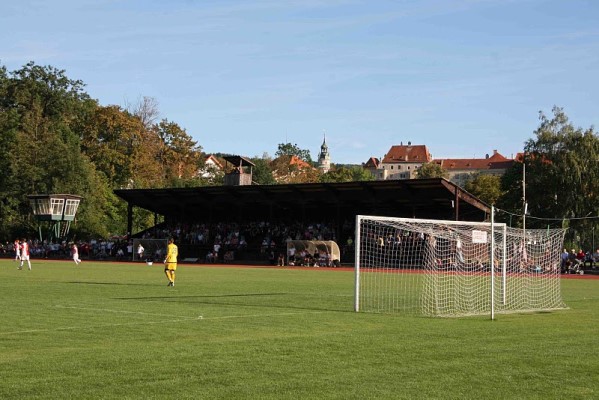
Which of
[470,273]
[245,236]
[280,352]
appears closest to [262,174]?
[245,236]

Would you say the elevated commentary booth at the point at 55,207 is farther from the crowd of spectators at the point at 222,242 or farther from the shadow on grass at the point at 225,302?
the shadow on grass at the point at 225,302

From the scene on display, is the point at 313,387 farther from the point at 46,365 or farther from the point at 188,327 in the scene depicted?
the point at 188,327

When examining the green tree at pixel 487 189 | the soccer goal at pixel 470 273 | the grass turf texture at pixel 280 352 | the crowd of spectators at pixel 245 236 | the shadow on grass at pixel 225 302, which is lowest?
the grass turf texture at pixel 280 352

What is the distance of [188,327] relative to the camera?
1528 centimetres

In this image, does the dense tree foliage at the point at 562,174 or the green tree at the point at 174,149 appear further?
the green tree at the point at 174,149

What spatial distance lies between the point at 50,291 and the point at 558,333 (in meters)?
16.0

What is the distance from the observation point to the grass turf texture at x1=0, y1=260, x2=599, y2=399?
9.21 meters

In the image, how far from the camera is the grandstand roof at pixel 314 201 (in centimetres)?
5647

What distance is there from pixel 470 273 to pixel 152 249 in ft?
123

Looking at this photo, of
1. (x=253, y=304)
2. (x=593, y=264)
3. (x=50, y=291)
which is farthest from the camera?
(x=593, y=264)

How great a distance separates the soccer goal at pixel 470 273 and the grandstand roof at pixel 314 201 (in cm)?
2518

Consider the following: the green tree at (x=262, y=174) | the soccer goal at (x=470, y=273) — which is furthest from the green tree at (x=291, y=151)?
the soccer goal at (x=470, y=273)

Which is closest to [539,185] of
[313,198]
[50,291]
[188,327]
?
[313,198]

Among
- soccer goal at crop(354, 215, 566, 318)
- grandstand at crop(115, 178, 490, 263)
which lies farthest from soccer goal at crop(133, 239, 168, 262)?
soccer goal at crop(354, 215, 566, 318)
